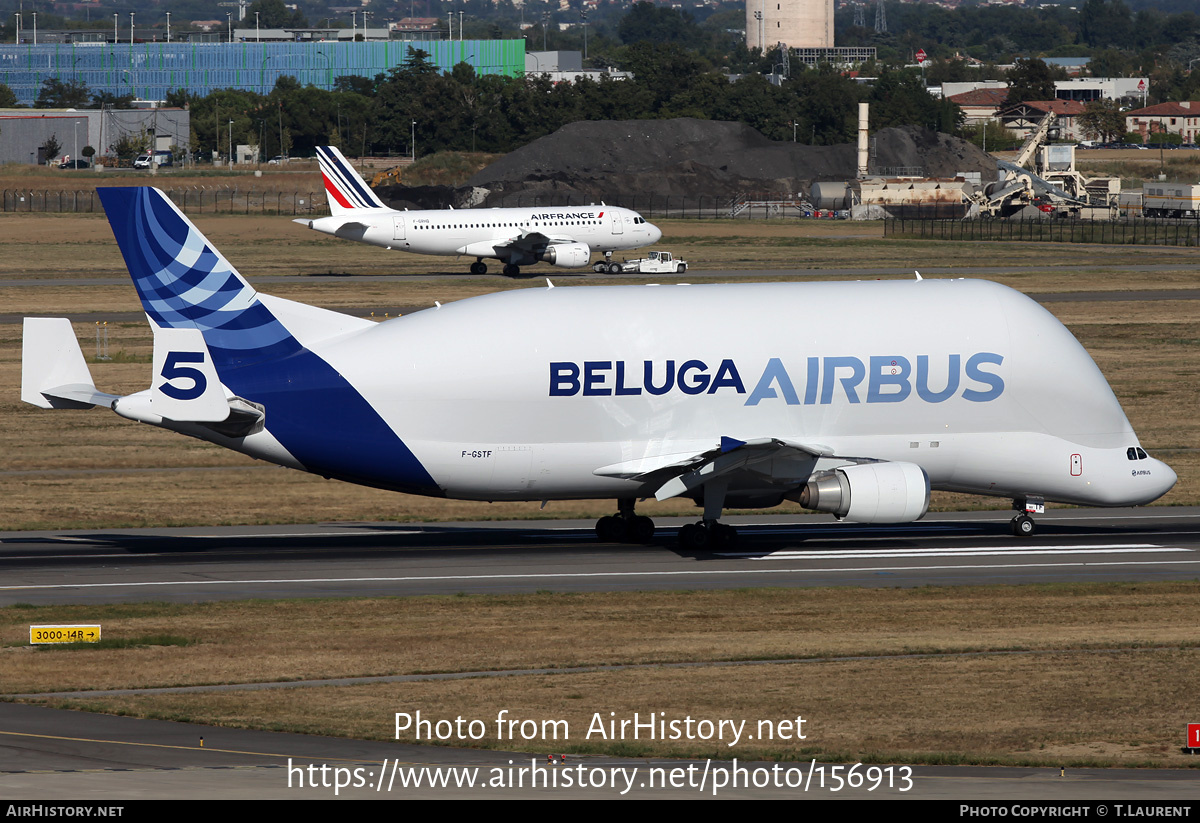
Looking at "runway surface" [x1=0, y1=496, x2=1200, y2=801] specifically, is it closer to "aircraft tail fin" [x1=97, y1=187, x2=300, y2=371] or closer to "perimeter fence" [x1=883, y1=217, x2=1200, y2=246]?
"aircraft tail fin" [x1=97, y1=187, x2=300, y2=371]

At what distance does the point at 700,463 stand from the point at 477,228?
242 feet

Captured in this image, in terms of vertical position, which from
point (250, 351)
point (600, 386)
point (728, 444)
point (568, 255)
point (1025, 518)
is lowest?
point (1025, 518)

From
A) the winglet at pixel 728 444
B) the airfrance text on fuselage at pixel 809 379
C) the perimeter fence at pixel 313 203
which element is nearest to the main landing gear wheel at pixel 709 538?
the winglet at pixel 728 444

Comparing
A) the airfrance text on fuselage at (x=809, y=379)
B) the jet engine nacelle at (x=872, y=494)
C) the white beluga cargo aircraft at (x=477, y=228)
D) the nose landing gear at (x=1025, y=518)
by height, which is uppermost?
the white beluga cargo aircraft at (x=477, y=228)

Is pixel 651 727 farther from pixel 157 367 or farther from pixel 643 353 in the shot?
pixel 157 367

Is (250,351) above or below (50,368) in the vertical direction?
above

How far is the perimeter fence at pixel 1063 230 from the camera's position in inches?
4909

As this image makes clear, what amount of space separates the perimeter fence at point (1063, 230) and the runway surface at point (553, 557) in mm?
90059

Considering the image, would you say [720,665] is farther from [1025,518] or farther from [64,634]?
[1025,518]

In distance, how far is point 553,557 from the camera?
34.2 meters

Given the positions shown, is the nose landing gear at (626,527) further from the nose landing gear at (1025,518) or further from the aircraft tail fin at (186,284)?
the nose landing gear at (1025,518)

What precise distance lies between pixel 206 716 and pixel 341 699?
202cm

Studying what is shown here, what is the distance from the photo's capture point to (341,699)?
23188 mm

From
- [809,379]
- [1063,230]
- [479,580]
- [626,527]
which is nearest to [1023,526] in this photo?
[809,379]
